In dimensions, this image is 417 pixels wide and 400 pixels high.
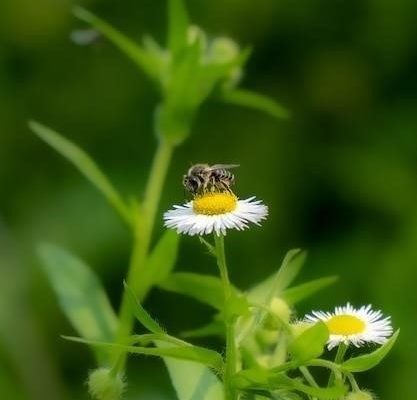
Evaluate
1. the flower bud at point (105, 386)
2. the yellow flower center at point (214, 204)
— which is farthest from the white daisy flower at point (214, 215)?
the flower bud at point (105, 386)

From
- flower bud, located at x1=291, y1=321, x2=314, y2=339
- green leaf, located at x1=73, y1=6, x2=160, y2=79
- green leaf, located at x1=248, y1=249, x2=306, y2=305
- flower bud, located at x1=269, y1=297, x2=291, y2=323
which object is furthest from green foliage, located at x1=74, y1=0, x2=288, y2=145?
flower bud, located at x1=291, y1=321, x2=314, y2=339

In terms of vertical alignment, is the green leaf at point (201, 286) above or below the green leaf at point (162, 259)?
below

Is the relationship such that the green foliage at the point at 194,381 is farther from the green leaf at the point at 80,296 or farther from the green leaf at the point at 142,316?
the green leaf at the point at 80,296

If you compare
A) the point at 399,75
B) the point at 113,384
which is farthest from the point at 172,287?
the point at 399,75

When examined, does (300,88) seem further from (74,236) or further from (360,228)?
(74,236)

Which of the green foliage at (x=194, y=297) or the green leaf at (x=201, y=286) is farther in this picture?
the green leaf at (x=201, y=286)

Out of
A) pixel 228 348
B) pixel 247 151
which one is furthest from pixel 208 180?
pixel 247 151

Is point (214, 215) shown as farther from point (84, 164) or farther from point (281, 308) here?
point (84, 164)
